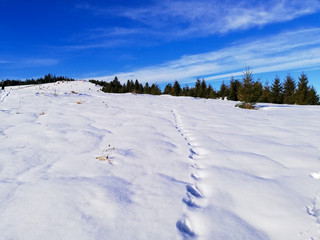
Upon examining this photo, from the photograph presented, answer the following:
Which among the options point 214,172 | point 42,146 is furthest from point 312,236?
point 42,146

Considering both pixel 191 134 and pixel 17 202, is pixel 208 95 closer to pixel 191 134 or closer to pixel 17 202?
pixel 191 134

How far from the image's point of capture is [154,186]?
2.09m

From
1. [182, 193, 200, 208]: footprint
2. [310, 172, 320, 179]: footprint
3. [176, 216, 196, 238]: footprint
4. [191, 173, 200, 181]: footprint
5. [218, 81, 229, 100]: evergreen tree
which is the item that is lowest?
[176, 216, 196, 238]: footprint

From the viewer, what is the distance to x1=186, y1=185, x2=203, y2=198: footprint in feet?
6.69

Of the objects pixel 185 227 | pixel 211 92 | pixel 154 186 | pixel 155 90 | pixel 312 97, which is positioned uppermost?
pixel 155 90

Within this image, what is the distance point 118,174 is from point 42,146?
1.65 metres

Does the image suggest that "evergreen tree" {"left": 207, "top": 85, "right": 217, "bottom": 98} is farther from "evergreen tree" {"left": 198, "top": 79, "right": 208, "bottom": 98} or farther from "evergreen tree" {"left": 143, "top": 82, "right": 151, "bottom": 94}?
"evergreen tree" {"left": 143, "top": 82, "right": 151, "bottom": 94}

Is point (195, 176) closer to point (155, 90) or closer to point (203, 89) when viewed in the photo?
point (203, 89)

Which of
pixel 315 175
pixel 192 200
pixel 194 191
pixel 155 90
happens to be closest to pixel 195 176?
pixel 194 191

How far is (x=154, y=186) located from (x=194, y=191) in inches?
18.7

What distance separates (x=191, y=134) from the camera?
4250 millimetres

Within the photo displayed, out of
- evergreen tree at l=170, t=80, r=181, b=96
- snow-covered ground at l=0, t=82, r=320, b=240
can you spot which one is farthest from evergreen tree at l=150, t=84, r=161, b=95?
snow-covered ground at l=0, t=82, r=320, b=240

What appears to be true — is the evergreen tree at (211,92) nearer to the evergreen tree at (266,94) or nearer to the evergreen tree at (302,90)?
the evergreen tree at (266,94)

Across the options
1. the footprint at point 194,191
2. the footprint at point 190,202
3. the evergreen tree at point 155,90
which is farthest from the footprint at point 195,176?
the evergreen tree at point 155,90
